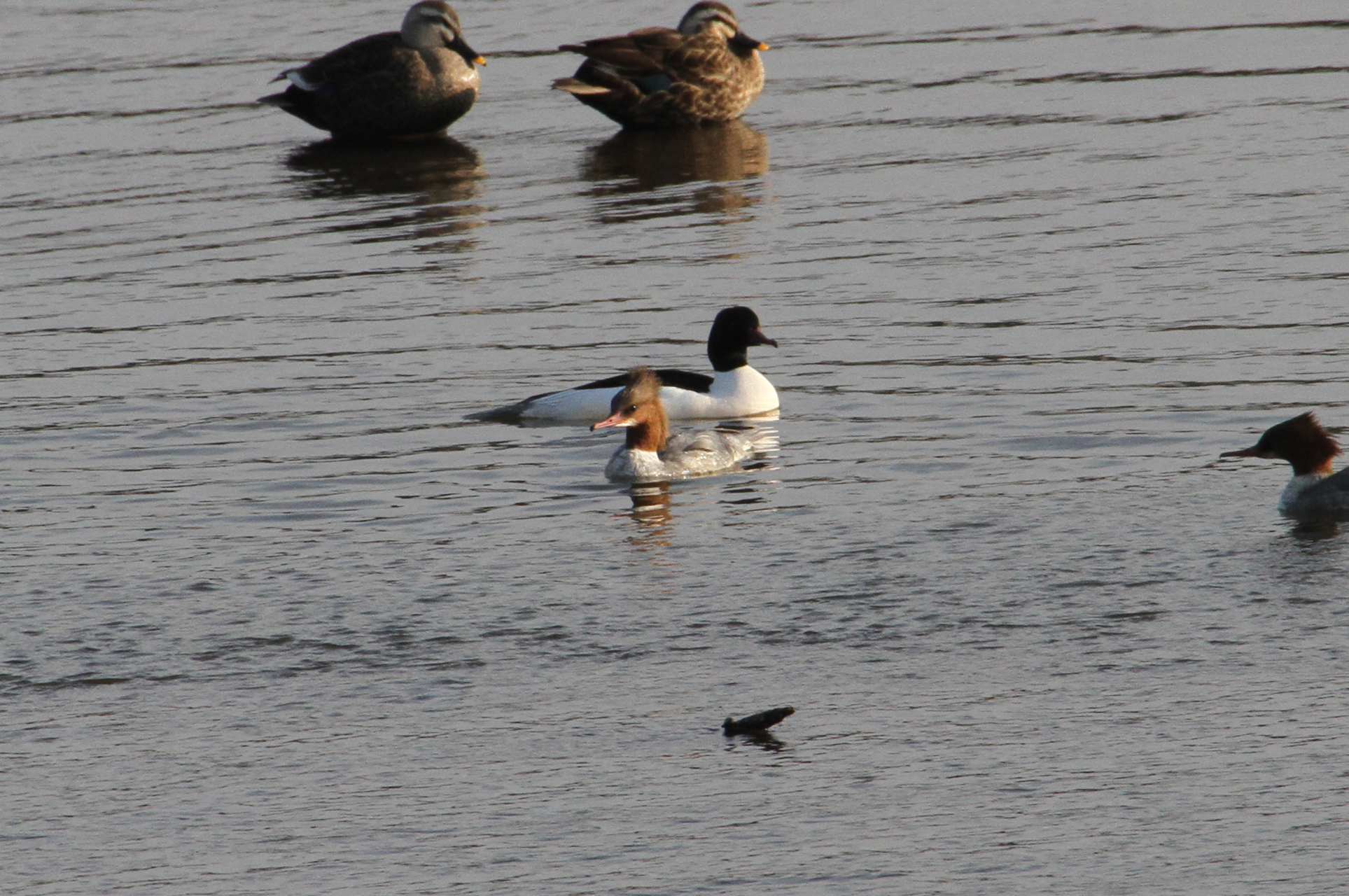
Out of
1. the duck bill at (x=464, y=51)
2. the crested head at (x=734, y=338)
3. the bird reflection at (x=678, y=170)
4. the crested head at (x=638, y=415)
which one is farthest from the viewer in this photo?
the duck bill at (x=464, y=51)

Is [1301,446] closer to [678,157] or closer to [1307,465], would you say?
[1307,465]

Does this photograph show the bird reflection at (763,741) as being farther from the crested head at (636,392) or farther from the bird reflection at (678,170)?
the bird reflection at (678,170)

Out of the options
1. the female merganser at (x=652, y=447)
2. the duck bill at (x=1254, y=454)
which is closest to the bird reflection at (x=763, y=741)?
→ the duck bill at (x=1254, y=454)

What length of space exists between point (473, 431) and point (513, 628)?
409 cm

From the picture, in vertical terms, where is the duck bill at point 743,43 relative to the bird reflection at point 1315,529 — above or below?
above

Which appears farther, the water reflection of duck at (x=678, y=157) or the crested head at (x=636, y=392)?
the water reflection of duck at (x=678, y=157)

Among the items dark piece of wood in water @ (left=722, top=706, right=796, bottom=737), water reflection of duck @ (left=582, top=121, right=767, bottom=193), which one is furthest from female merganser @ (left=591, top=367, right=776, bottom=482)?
water reflection of duck @ (left=582, top=121, right=767, bottom=193)

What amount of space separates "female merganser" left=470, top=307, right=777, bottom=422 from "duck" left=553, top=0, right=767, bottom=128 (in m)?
9.00

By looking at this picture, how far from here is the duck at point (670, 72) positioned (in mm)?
22406

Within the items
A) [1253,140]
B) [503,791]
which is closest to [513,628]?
[503,791]

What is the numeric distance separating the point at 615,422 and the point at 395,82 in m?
11.0

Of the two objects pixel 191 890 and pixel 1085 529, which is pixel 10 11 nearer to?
pixel 1085 529

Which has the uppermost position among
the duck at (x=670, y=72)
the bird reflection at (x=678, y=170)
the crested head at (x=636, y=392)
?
the duck at (x=670, y=72)

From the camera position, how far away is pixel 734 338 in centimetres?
1359
